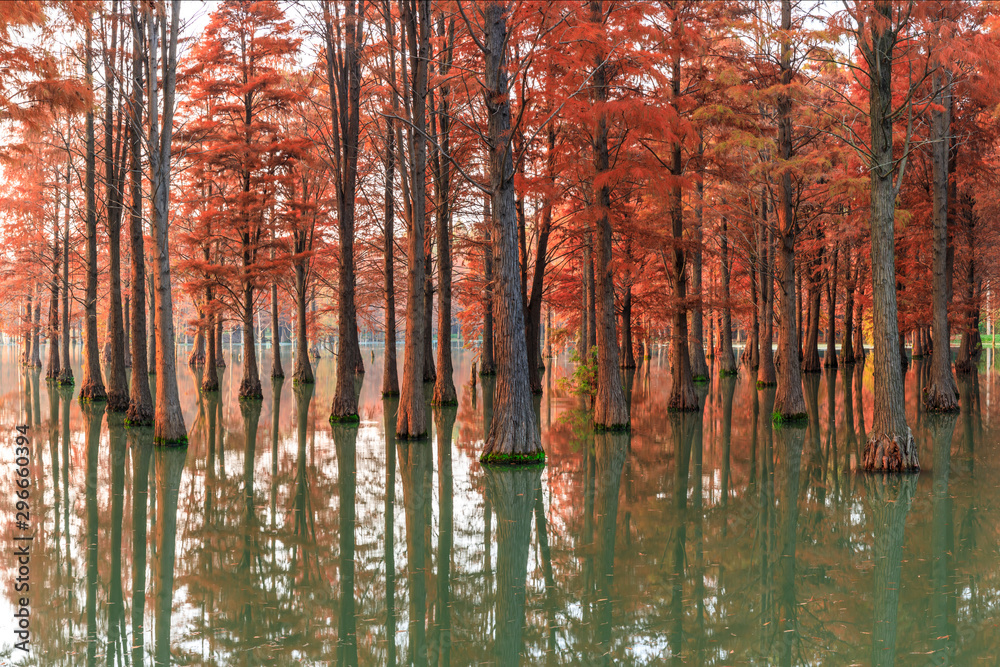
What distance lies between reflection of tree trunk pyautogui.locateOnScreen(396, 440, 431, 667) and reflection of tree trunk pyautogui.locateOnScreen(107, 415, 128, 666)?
6.37ft

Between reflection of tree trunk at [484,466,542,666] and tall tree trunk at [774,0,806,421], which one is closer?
reflection of tree trunk at [484,466,542,666]

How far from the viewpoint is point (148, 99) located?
14.2 meters

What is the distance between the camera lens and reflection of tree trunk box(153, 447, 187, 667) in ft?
16.9

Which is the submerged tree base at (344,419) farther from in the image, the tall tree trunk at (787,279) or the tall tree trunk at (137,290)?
the tall tree trunk at (787,279)

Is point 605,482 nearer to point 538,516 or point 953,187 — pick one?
point 538,516

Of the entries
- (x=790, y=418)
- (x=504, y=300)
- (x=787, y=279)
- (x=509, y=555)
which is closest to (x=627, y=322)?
(x=787, y=279)

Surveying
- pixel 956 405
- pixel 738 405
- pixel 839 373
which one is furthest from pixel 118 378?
pixel 839 373

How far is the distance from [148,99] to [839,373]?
29.3 meters

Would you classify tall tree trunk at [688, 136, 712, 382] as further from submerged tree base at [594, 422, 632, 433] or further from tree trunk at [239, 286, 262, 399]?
tree trunk at [239, 286, 262, 399]

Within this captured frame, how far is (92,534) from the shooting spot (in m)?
7.67

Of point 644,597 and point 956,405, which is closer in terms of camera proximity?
point 644,597

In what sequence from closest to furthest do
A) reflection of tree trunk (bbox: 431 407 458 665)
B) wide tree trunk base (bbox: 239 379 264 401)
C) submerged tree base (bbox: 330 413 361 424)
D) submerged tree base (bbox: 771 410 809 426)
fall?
reflection of tree trunk (bbox: 431 407 458 665) → submerged tree base (bbox: 771 410 809 426) → submerged tree base (bbox: 330 413 361 424) → wide tree trunk base (bbox: 239 379 264 401)

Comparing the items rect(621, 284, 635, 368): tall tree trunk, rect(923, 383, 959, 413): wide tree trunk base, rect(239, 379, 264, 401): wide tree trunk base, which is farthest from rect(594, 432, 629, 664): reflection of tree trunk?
rect(239, 379, 264, 401): wide tree trunk base

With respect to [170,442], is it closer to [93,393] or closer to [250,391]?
[250,391]
